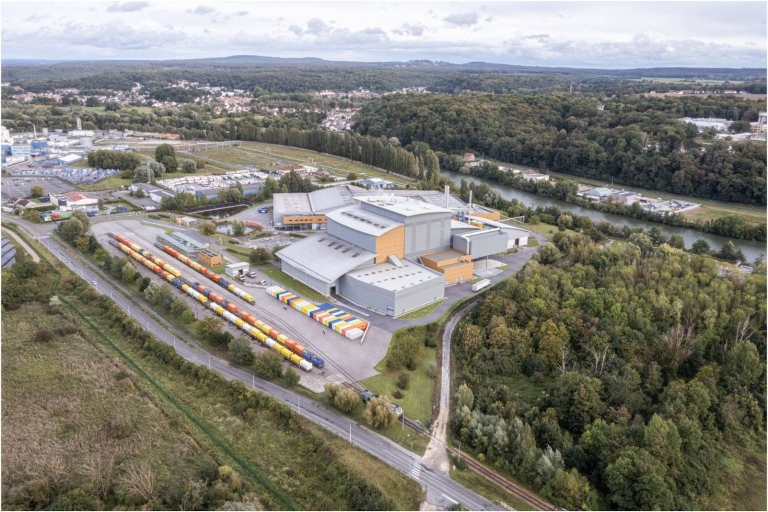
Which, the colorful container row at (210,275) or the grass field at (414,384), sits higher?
the colorful container row at (210,275)

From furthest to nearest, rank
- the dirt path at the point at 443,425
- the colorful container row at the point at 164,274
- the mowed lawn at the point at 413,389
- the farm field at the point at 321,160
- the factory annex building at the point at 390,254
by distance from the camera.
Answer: the farm field at the point at 321,160
the colorful container row at the point at 164,274
the factory annex building at the point at 390,254
the mowed lawn at the point at 413,389
the dirt path at the point at 443,425

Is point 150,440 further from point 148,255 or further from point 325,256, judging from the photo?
point 148,255

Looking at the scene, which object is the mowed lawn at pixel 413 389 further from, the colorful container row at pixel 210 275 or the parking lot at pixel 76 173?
the parking lot at pixel 76 173

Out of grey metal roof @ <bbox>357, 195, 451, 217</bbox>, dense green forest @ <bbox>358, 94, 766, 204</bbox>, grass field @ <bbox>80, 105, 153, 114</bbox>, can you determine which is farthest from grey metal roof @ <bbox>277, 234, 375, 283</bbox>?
grass field @ <bbox>80, 105, 153, 114</bbox>

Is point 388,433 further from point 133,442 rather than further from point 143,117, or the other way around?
point 143,117

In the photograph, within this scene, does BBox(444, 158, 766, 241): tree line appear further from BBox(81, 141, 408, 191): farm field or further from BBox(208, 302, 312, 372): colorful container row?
BBox(208, 302, 312, 372): colorful container row

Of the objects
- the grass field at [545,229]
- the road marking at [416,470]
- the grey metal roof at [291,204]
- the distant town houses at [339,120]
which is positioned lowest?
the road marking at [416,470]

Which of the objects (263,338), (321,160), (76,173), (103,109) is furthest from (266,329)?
(103,109)

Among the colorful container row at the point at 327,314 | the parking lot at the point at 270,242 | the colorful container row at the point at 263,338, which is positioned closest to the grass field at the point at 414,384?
the colorful container row at the point at 327,314

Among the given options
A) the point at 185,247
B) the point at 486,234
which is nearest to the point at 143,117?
the point at 185,247
